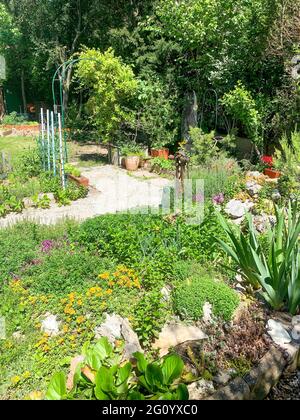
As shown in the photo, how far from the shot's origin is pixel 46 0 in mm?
14805

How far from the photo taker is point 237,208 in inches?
244

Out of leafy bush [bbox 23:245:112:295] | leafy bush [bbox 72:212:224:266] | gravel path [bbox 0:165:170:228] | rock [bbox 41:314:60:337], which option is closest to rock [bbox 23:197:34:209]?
gravel path [bbox 0:165:170:228]

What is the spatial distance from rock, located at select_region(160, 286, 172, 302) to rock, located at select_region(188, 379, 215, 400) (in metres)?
1.11

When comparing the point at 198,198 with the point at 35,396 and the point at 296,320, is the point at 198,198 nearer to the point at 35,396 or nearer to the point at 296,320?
the point at 296,320

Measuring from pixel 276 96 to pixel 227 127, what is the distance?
2233 mm

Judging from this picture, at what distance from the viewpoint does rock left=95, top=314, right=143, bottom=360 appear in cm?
321

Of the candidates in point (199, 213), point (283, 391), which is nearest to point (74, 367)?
point (283, 391)

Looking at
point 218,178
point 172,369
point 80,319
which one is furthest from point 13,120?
point 172,369

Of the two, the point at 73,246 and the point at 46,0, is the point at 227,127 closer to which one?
the point at 73,246

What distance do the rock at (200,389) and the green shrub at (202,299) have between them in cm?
83

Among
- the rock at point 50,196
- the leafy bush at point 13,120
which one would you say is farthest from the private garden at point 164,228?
the leafy bush at point 13,120

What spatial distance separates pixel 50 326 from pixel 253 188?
4620 mm

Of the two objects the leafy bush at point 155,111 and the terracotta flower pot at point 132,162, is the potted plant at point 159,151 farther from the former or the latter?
the terracotta flower pot at point 132,162

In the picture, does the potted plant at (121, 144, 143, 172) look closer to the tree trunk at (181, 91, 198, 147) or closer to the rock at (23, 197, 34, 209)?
the tree trunk at (181, 91, 198, 147)
